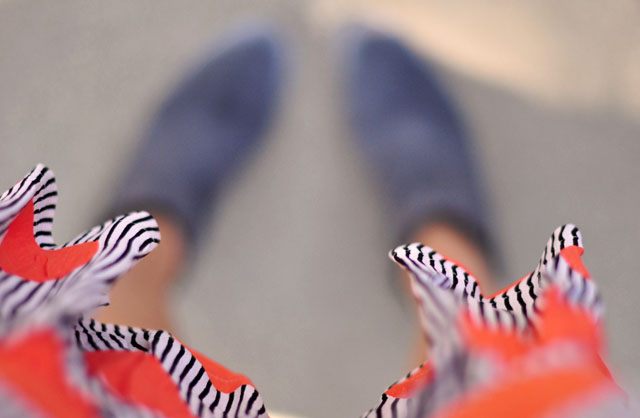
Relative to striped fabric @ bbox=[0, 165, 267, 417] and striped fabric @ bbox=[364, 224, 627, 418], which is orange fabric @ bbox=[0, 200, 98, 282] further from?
striped fabric @ bbox=[364, 224, 627, 418]

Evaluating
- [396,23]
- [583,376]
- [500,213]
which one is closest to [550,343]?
[583,376]

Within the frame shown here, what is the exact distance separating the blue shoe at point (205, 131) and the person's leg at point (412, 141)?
5.4 inches

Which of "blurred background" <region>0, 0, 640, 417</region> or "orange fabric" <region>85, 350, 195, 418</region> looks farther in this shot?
"blurred background" <region>0, 0, 640, 417</region>

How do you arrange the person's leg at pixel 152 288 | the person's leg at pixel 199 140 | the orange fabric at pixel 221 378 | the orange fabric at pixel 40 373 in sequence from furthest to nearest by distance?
the person's leg at pixel 199 140
the person's leg at pixel 152 288
the orange fabric at pixel 221 378
the orange fabric at pixel 40 373

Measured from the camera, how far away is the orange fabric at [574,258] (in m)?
0.30

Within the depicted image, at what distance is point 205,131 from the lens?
2.83ft

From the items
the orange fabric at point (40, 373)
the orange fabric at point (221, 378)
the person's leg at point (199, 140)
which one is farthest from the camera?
the person's leg at point (199, 140)

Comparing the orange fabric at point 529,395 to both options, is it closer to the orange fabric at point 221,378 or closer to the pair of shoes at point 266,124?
the orange fabric at point 221,378

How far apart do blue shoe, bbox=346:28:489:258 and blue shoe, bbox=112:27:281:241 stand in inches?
5.3

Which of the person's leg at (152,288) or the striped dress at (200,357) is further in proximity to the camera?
the person's leg at (152,288)

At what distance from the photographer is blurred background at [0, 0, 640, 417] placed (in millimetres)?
795

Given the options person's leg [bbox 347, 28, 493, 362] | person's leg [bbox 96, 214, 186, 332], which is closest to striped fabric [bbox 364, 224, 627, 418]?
person's leg [bbox 96, 214, 186, 332]

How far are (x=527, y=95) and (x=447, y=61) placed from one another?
0.42ft

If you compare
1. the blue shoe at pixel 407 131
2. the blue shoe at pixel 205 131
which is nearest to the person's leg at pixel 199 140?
the blue shoe at pixel 205 131
